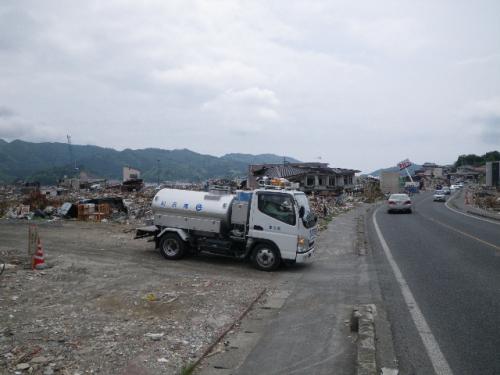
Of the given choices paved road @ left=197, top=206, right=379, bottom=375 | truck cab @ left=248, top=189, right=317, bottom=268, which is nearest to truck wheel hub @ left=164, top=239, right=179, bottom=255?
truck cab @ left=248, top=189, right=317, bottom=268

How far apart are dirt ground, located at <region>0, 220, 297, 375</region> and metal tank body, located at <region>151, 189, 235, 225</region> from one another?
4.50 feet

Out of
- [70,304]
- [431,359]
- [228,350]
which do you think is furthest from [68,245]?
[431,359]

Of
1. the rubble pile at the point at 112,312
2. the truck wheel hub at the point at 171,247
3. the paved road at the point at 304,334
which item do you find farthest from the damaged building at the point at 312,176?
the paved road at the point at 304,334

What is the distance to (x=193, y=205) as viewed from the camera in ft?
39.6

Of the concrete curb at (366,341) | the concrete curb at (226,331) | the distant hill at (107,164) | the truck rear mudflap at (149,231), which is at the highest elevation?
the distant hill at (107,164)

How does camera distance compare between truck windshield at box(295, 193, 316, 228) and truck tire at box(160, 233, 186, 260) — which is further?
truck tire at box(160, 233, 186, 260)

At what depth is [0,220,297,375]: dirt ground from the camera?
5.37 meters

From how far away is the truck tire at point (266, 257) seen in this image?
36.2ft

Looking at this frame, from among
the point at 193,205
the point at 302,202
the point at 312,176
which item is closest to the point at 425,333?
the point at 302,202

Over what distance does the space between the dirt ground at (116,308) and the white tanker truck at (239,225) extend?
0.45 metres

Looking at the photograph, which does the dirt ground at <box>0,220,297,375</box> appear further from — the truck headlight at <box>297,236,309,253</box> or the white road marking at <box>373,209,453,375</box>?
the white road marking at <box>373,209,453,375</box>

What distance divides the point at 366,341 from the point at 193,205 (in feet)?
24.4

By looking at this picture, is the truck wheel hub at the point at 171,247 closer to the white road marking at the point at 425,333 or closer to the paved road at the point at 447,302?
the paved road at the point at 447,302

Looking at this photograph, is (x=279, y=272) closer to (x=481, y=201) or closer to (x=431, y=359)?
(x=431, y=359)
